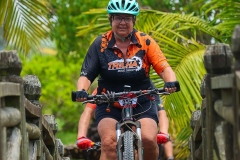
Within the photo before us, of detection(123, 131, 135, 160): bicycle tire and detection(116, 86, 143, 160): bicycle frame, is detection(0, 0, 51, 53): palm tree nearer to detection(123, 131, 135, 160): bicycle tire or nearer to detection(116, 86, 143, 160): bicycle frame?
detection(116, 86, 143, 160): bicycle frame

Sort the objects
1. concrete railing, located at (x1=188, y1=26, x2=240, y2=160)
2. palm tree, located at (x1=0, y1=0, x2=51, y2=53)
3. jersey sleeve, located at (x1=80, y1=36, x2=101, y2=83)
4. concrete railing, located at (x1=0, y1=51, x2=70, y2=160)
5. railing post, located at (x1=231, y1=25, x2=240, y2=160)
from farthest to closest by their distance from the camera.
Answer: palm tree, located at (x1=0, y1=0, x2=51, y2=53) → jersey sleeve, located at (x1=80, y1=36, x2=101, y2=83) → concrete railing, located at (x1=0, y1=51, x2=70, y2=160) → concrete railing, located at (x1=188, y1=26, x2=240, y2=160) → railing post, located at (x1=231, y1=25, x2=240, y2=160)

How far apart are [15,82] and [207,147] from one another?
5.43ft

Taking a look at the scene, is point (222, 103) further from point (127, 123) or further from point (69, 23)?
point (69, 23)

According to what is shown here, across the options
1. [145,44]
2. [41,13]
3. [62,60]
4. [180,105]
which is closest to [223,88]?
[145,44]

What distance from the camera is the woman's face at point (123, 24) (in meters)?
8.52

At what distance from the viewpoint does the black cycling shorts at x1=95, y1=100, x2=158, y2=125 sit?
27.4 ft

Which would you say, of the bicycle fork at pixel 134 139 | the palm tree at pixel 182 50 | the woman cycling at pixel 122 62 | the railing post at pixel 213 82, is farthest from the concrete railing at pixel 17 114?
the palm tree at pixel 182 50

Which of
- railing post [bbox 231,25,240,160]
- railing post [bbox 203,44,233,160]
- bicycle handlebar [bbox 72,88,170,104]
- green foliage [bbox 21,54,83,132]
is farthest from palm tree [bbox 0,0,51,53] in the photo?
green foliage [bbox 21,54,83,132]

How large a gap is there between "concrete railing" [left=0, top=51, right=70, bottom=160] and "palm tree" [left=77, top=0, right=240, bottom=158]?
419 cm

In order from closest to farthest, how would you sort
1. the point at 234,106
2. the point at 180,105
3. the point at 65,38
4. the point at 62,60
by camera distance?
the point at 234,106 → the point at 180,105 → the point at 65,38 → the point at 62,60

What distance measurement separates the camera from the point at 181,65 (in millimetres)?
13109

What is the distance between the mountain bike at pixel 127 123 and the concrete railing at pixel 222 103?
0.55m

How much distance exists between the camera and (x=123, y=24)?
8531 millimetres

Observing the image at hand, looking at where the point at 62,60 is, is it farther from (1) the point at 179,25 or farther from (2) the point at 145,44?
(2) the point at 145,44
